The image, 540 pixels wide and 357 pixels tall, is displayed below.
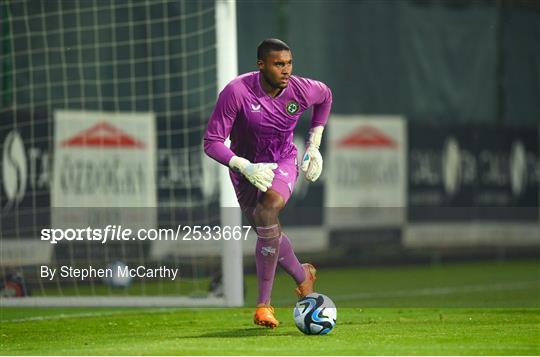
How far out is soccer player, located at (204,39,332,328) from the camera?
28.4ft

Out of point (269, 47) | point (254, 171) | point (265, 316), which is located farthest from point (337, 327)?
point (269, 47)

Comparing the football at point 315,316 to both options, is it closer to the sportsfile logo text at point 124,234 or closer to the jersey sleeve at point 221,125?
the jersey sleeve at point 221,125

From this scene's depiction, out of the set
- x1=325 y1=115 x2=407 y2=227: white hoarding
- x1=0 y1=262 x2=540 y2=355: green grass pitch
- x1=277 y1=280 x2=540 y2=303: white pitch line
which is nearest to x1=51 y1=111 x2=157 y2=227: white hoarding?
x1=0 y1=262 x2=540 y2=355: green grass pitch

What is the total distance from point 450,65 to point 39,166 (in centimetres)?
679

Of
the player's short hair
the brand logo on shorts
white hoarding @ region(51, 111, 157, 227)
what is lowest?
the brand logo on shorts

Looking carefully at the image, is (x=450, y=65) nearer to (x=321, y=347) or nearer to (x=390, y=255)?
(x=390, y=255)

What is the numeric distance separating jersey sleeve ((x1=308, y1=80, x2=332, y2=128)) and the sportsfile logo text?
3.60 metres

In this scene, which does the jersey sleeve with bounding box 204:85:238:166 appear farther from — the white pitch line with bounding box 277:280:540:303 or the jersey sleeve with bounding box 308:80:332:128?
the white pitch line with bounding box 277:280:540:303

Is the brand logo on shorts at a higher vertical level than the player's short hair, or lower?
lower

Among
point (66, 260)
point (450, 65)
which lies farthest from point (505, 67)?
point (66, 260)

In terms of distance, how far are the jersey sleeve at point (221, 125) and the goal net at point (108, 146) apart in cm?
383

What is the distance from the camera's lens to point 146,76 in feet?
45.3

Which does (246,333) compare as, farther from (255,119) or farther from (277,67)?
(277,67)

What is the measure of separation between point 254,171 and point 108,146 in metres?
5.49
